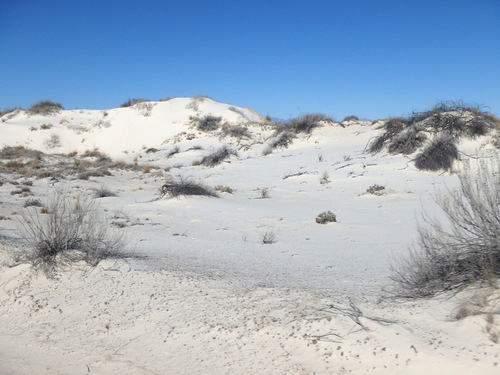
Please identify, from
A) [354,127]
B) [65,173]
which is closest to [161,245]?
[65,173]

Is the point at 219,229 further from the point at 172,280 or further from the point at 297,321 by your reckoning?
the point at 297,321

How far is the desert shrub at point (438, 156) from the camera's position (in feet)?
51.9

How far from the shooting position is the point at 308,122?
27266 millimetres

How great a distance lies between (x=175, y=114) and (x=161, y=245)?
30.5 meters

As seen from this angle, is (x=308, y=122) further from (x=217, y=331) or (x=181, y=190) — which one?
(x=217, y=331)

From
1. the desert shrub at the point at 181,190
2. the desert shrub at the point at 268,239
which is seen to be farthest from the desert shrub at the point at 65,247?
the desert shrub at the point at 181,190

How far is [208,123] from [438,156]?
20.6 m

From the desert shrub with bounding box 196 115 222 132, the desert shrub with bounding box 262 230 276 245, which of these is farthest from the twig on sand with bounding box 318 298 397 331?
the desert shrub with bounding box 196 115 222 132

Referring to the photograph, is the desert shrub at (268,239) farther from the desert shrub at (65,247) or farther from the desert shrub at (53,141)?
the desert shrub at (53,141)

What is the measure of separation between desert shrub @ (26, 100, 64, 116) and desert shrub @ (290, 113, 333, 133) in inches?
884

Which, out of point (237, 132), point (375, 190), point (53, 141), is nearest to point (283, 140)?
point (237, 132)

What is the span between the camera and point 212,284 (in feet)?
18.1

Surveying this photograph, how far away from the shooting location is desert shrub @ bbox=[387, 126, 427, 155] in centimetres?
1850

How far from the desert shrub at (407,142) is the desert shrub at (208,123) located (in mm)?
16812
